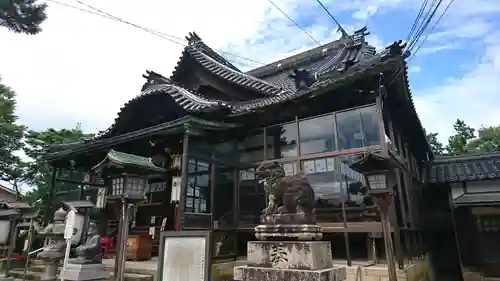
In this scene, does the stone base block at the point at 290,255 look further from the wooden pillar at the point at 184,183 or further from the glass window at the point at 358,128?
the glass window at the point at 358,128

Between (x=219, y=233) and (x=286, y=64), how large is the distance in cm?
1055

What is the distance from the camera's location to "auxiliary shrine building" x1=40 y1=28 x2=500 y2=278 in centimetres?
834

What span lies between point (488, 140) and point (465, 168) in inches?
1018

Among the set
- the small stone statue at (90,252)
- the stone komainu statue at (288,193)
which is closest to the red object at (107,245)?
the small stone statue at (90,252)

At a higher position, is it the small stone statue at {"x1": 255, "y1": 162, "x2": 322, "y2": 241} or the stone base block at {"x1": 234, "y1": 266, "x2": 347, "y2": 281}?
the small stone statue at {"x1": 255, "y1": 162, "x2": 322, "y2": 241}

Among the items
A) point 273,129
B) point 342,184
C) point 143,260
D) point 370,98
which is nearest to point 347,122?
point 370,98

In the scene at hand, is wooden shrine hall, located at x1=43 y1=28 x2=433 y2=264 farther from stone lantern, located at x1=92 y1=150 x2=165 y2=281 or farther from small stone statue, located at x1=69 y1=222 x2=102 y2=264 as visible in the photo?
small stone statue, located at x1=69 y1=222 x2=102 y2=264

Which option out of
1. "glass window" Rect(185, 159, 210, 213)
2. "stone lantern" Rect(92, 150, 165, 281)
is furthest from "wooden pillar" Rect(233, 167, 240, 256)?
"stone lantern" Rect(92, 150, 165, 281)

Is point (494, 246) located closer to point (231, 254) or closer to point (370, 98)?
point (370, 98)

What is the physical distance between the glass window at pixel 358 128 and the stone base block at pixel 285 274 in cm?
449

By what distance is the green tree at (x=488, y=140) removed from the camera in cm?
3259

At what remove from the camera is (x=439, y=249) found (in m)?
13.4

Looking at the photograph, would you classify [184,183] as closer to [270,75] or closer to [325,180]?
[325,180]

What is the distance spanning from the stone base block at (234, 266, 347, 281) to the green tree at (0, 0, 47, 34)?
708 centimetres
